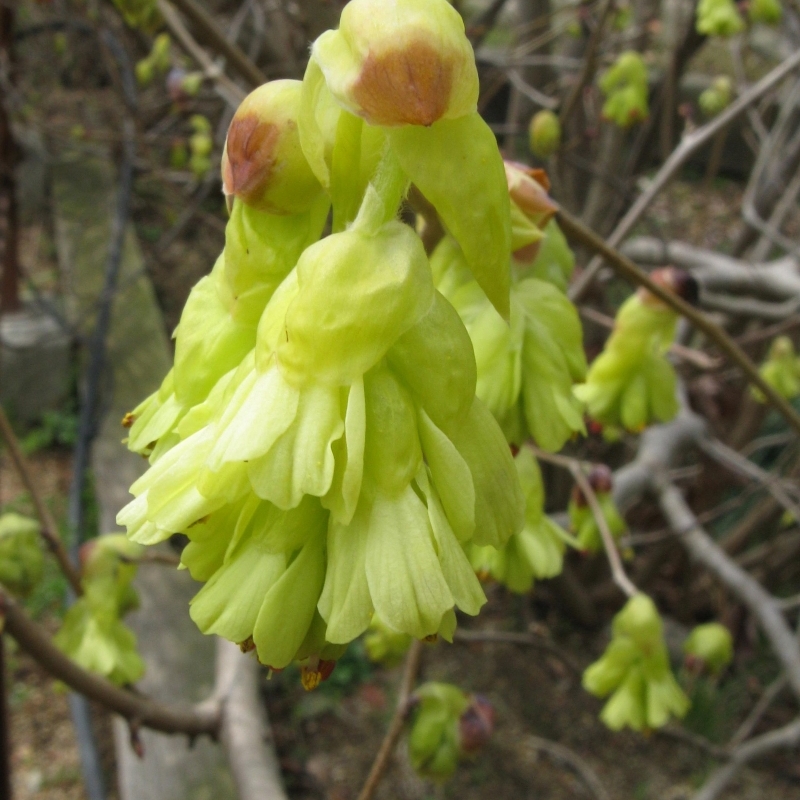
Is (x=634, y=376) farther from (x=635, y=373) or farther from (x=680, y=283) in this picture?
(x=680, y=283)

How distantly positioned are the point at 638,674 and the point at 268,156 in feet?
4.12

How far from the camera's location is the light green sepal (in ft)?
1.28

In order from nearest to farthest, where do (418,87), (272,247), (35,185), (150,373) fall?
(418,87) < (272,247) < (150,373) < (35,185)

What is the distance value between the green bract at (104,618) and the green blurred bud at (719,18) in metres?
2.02

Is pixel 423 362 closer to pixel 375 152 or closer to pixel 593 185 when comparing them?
pixel 375 152

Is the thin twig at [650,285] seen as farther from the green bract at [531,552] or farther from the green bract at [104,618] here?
the green bract at [104,618]

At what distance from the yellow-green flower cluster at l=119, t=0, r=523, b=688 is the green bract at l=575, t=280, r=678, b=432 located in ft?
2.39

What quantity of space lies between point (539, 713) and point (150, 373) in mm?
2048

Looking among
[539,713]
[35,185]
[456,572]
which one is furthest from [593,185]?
[35,185]

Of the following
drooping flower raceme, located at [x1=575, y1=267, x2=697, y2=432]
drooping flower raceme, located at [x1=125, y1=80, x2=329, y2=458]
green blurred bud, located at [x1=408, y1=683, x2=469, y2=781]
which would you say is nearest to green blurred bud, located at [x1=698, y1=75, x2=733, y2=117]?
drooping flower raceme, located at [x1=575, y1=267, x2=697, y2=432]

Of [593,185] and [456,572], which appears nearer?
[456,572]

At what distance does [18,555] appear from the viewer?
112cm

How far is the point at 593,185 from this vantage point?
9.38 ft

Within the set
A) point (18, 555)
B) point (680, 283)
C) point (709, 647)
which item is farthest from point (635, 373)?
point (709, 647)
